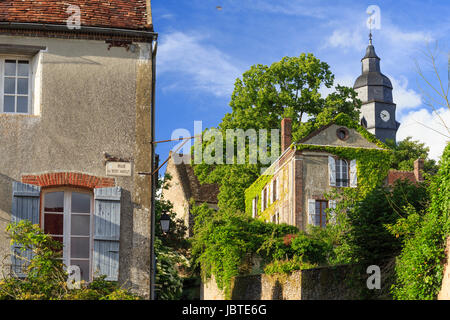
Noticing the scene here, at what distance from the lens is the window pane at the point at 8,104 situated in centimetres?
1341

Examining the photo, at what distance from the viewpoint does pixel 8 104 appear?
13445 mm

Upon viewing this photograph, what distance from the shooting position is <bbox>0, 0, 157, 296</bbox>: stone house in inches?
513

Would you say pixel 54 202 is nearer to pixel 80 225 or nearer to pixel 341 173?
pixel 80 225

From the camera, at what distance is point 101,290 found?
490 inches

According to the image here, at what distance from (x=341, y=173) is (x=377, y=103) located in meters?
46.6

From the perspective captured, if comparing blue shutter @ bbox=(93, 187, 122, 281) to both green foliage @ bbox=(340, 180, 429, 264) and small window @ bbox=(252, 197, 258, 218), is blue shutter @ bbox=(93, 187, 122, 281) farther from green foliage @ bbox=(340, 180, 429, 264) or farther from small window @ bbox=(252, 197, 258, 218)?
small window @ bbox=(252, 197, 258, 218)

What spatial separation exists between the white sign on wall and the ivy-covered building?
19176 millimetres

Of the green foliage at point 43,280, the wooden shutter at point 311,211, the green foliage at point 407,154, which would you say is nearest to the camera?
the green foliage at point 43,280

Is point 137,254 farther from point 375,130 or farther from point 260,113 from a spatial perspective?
point 375,130

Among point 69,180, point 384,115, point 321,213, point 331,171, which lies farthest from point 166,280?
point 384,115

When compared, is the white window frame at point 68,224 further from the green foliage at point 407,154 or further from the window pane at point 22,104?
the green foliage at point 407,154

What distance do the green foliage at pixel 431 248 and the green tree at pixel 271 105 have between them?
24019 millimetres

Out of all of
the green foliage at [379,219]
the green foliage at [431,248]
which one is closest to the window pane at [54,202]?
the green foliage at [431,248]
